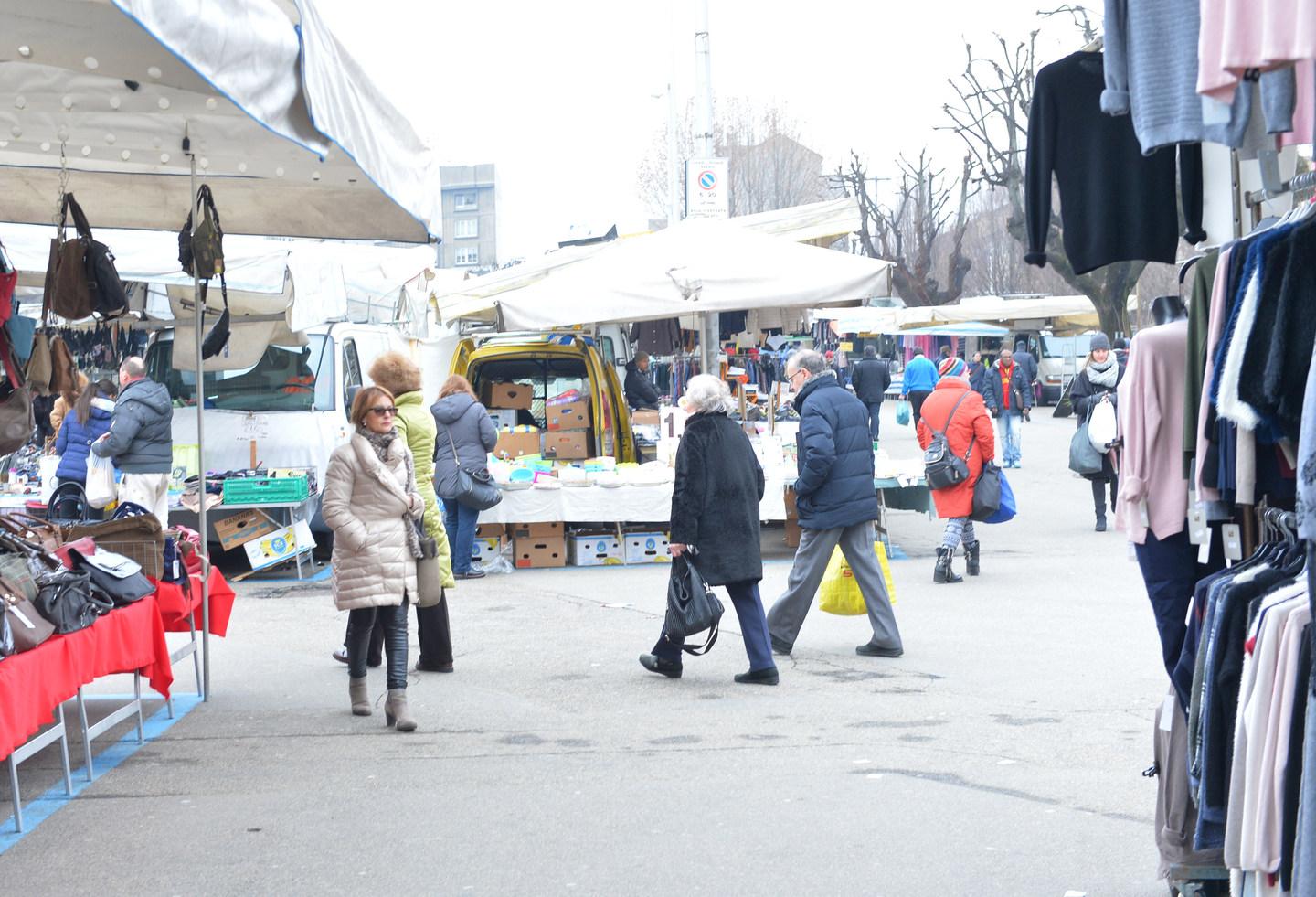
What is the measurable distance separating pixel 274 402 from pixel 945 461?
6339 mm

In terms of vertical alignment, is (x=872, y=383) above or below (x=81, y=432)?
above

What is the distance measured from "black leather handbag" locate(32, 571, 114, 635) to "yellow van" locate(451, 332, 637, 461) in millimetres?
9553

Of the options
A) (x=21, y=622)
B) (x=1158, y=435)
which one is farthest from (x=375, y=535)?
(x=1158, y=435)

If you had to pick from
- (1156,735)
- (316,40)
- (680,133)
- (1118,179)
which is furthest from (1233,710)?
(680,133)

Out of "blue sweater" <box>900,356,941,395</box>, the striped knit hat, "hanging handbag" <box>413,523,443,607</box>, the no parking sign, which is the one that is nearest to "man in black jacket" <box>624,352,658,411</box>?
the no parking sign

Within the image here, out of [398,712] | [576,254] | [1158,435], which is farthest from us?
[576,254]

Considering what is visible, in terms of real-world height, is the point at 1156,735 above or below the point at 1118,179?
below

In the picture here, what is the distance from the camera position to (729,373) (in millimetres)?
19297

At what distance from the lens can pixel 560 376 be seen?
1669 cm

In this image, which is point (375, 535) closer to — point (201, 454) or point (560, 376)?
point (201, 454)

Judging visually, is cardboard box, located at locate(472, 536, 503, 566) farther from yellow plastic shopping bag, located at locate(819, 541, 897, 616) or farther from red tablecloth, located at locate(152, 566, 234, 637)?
yellow plastic shopping bag, located at locate(819, 541, 897, 616)

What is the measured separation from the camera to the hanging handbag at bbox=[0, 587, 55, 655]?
5836mm

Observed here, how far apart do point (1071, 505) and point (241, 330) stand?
395 inches

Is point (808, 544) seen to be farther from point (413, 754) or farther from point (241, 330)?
point (241, 330)
